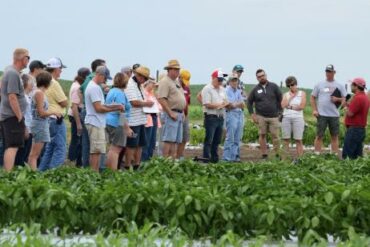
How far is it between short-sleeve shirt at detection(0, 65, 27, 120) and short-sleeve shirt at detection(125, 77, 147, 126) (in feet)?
9.20

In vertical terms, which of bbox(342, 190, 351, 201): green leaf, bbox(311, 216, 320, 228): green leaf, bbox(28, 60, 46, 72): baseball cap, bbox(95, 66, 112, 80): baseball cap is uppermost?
bbox(28, 60, 46, 72): baseball cap

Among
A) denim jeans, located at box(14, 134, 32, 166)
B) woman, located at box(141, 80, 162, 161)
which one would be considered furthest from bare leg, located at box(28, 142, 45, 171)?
woman, located at box(141, 80, 162, 161)

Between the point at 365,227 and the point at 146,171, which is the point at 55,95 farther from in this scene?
the point at 365,227

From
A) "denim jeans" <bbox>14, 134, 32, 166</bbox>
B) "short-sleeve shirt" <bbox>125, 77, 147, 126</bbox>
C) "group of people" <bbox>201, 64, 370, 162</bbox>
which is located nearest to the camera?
"denim jeans" <bbox>14, 134, 32, 166</bbox>

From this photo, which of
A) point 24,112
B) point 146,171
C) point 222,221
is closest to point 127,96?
point 24,112

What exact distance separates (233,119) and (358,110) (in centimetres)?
274

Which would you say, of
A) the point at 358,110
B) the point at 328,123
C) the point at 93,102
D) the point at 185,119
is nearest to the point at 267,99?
the point at 328,123

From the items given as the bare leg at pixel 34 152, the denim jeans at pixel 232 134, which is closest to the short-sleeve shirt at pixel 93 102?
the bare leg at pixel 34 152

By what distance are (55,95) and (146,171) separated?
4241mm

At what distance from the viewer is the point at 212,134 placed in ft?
59.4

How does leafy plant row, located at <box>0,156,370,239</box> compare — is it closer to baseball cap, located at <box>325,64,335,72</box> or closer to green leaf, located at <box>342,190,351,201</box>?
green leaf, located at <box>342,190,351,201</box>

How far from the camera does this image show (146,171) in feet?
34.7

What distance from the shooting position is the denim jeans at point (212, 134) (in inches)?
709

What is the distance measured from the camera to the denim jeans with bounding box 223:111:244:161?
1847 cm
